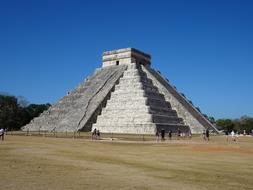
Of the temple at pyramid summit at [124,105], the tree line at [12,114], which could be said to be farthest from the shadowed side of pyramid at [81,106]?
the tree line at [12,114]

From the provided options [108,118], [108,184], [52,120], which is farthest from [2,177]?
[52,120]

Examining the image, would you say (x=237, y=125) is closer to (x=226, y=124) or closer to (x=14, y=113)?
(x=226, y=124)

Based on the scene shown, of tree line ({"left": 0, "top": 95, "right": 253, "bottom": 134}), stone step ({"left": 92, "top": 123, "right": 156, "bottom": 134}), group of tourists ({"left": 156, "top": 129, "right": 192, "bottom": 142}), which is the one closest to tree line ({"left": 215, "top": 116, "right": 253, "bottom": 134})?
tree line ({"left": 0, "top": 95, "right": 253, "bottom": 134})

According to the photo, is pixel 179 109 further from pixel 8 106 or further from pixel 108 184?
pixel 108 184

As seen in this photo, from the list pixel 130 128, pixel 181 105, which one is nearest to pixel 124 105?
pixel 130 128

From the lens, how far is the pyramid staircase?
44303 millimetres

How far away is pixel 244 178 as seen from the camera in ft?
38.5

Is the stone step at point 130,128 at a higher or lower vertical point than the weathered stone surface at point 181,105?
lower

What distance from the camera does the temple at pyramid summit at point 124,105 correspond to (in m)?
45.6

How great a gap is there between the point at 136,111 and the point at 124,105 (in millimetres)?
2610

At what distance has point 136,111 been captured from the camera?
151ft

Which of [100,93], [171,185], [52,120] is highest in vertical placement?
[100,93]

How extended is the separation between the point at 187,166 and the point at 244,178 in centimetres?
301

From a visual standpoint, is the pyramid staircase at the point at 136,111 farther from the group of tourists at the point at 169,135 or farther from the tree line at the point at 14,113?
the tree line at the point at 14,113
